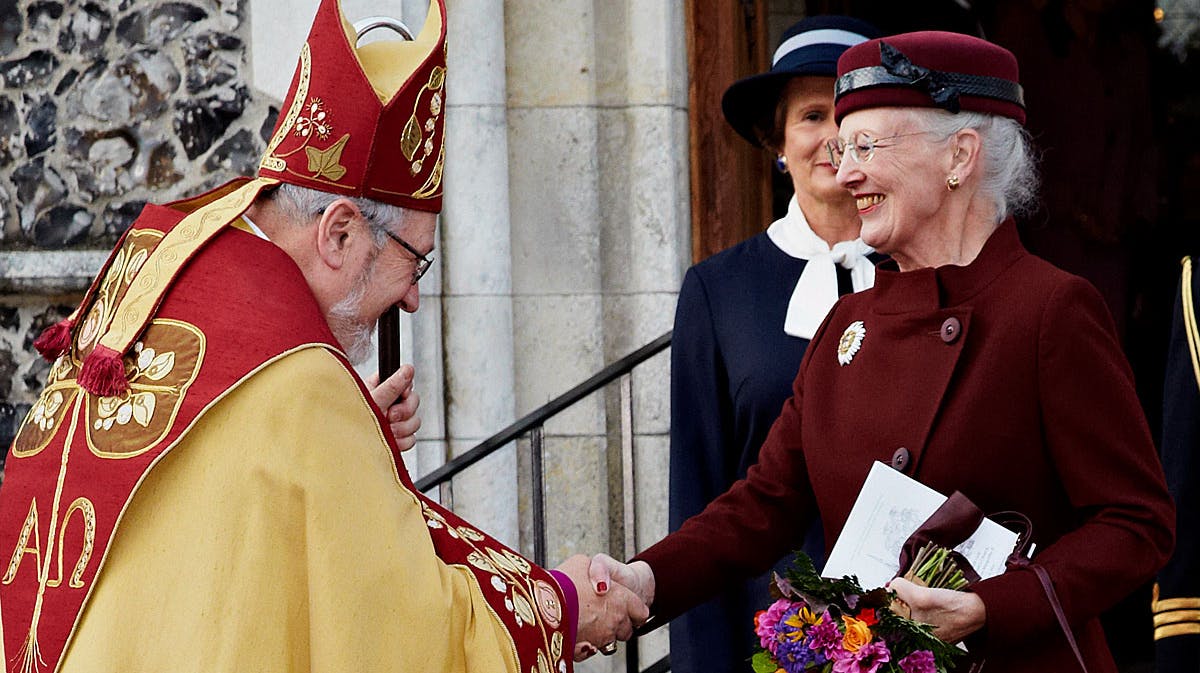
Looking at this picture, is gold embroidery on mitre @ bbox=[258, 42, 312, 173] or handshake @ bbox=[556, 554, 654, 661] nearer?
gold embroidery on mitre @ bbox=[258, 42, 312, 173]

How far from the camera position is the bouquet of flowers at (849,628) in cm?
254

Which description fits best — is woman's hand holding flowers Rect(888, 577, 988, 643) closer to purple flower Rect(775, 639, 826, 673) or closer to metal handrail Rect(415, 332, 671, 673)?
purple flower Rect(775, 639, 826, 673)

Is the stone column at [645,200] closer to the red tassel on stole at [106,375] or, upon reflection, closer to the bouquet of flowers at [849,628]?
the bouquet of flowers at [849,628]

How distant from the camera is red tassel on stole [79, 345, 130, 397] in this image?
2.51 m

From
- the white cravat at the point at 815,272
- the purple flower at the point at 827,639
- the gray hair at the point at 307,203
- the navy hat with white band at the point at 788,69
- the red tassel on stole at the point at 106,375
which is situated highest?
the navy hat with white band at the point at 788,69

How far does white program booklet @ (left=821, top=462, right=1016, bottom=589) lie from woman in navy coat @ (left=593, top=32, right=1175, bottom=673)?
53mm

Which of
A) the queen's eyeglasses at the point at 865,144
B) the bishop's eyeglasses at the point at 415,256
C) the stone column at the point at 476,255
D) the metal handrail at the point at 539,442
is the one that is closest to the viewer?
the bishop's eyeglasses at the point at 415,256

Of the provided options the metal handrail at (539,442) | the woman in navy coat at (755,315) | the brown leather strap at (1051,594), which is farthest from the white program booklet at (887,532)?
the metal handrail at (539,442)

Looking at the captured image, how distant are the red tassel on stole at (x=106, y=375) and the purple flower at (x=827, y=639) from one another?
1083 millimetres

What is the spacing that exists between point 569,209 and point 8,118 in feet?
6.06

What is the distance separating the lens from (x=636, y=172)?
18.4 ft

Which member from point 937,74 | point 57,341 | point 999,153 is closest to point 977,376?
point 999,153

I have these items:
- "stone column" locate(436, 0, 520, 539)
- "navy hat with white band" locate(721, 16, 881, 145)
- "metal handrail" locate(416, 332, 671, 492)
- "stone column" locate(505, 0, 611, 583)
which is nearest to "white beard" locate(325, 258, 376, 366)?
"navy hat with white band" locate(721, 16, 881, 145)

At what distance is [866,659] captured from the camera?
8.29 ft
